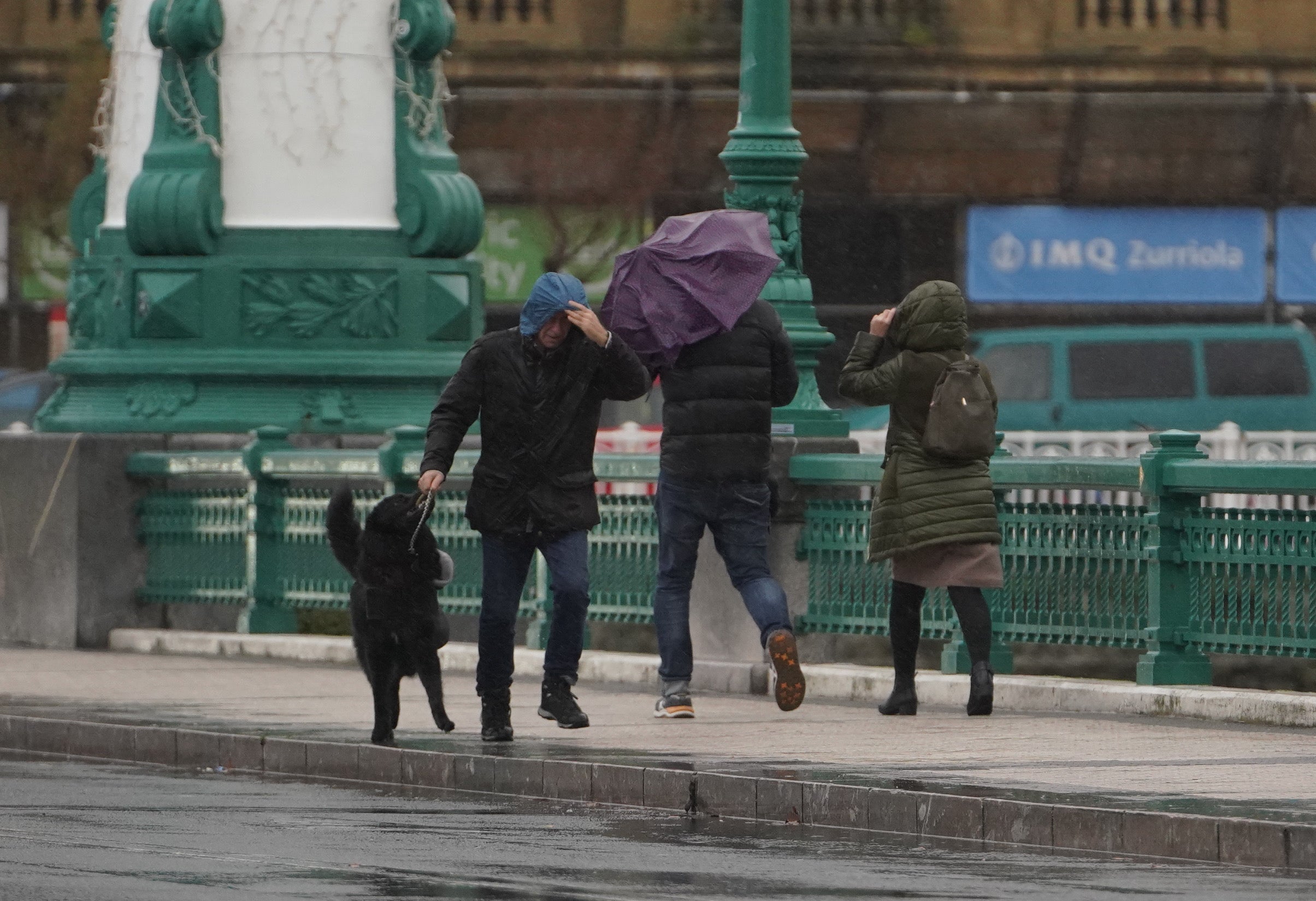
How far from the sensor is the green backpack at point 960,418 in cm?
1234

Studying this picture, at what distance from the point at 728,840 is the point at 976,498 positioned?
131 inches

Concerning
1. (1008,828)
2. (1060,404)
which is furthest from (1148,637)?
(1060,404)

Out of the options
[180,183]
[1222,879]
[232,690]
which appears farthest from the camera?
[180,183]

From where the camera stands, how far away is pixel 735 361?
1251 cm

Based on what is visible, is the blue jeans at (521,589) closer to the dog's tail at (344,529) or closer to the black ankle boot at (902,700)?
the dog's tail at (344,529)

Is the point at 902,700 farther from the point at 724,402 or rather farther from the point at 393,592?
the point at 393,592

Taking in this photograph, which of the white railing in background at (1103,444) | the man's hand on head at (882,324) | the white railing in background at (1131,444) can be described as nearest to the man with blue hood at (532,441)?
the man's hand on head at (882,324)

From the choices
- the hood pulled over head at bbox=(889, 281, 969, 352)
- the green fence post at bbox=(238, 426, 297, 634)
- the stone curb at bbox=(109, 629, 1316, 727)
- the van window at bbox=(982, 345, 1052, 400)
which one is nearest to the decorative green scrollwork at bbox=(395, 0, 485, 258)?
the green fence post at bbox=(238, 426, 297, 634)

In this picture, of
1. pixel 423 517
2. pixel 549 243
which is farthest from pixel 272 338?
pixel 549 243

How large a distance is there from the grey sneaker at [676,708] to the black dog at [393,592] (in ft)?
4.16

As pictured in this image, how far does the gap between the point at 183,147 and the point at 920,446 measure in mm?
6669

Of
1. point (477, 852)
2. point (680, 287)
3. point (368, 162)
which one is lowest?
point (477, 852)

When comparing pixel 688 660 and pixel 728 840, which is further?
pixel 688 660

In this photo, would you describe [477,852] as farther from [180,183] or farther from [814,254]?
[814,254]
